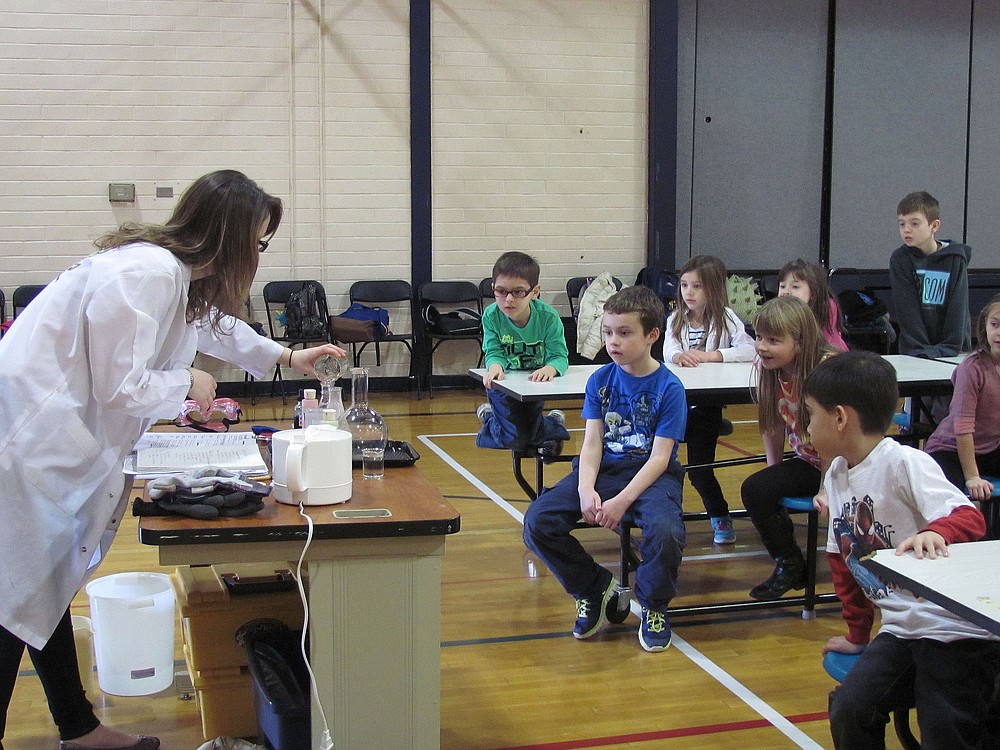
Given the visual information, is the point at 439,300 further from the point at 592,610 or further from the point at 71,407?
the point at 71,407

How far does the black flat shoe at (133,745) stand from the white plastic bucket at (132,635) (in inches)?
11.0

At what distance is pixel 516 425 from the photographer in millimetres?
4000

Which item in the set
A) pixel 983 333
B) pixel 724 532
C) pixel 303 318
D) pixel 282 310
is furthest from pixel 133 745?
pixel 282 310

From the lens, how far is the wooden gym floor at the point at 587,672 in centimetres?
255

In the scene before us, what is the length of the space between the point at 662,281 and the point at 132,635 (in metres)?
6.18

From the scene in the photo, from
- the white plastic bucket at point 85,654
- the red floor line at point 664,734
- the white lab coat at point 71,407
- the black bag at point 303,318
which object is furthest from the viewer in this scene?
the black bag at point 303,318

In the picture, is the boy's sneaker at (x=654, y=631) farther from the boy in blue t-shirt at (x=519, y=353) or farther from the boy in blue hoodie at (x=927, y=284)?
the boy in blue hoodie at (x=927, y=284)

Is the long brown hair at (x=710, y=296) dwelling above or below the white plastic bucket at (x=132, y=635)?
above

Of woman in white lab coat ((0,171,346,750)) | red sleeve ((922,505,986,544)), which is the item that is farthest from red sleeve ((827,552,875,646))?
woman in white lab coat ((0,171,346,750))

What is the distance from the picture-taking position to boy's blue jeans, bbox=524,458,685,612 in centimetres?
307

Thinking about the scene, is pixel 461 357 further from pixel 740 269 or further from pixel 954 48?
pixel 954 48

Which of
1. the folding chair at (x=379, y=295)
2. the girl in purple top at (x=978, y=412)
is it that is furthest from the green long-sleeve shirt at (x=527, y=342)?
the folding chair at (x=379, y=295)

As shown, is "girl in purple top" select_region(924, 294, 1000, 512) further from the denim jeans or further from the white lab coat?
the denim jeans

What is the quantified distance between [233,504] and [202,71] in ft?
22.4
